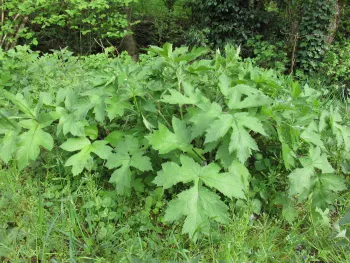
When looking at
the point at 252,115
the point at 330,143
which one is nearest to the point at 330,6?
the point at 330,143

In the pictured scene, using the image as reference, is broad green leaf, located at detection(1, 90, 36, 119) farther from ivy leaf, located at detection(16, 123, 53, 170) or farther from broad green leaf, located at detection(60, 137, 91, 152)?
broad green leaf, located at detection(60, 137, 91, 152)

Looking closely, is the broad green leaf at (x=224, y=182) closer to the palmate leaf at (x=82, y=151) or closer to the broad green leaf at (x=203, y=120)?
the broad green leaf at (x=203, y=120)

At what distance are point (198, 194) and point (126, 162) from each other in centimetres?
54

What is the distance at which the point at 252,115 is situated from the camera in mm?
2027

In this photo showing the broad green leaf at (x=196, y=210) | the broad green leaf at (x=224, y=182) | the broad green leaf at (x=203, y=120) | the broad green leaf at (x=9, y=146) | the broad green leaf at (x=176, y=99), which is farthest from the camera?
the broad green leaf at (x=9, y=146)

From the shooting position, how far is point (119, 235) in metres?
2.02

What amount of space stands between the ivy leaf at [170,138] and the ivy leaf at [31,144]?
69cm

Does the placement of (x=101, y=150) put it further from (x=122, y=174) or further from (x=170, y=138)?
(x=170, y=138)

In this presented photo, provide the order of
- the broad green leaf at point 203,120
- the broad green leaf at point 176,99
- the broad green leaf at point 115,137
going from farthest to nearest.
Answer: the broad green leaf at point 115,137, the broad green leaf at point 176,99, the broad green leaf at point 203,120

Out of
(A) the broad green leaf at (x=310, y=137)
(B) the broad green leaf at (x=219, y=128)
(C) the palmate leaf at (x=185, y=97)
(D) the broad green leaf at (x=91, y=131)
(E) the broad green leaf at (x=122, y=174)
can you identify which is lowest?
(E) the broad green leaf at (x=122, y=174)

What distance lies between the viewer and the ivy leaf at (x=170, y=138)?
1.97 meters

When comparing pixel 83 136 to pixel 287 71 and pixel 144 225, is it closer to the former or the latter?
pixel 144 225

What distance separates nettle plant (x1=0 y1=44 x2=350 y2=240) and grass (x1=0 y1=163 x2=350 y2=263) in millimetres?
135

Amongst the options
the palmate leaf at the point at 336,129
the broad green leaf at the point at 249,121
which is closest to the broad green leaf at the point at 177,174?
the broad green leaf at the point at 249,121
